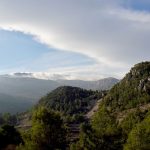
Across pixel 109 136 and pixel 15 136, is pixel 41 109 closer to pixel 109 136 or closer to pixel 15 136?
pixel 109 136

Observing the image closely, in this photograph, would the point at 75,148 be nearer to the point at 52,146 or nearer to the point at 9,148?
the point at 52,146

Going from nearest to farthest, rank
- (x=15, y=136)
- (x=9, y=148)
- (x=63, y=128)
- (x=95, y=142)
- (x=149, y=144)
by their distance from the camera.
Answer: (x=149, y=144)
(x=95, y=142)
(x=63, y=128)
(x=9, y=148)
(x=15, y=136)

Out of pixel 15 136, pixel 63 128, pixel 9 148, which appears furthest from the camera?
pixel 15 136

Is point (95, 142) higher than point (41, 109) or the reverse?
the reverse

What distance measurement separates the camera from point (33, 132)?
3002 inches

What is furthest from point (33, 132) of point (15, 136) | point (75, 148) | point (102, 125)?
point (15, 136)

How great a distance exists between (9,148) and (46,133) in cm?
2526

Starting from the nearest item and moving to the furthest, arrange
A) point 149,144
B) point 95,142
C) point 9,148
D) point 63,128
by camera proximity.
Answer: point 149,144
point 95,142
point 63,128
point 9,148

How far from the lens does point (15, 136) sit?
110m

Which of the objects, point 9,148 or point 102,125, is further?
point 9,148

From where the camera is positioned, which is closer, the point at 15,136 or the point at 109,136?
the point at 109,136

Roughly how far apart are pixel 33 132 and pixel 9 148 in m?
24.8

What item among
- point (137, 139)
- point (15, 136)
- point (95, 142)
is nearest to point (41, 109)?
point (95, 142)

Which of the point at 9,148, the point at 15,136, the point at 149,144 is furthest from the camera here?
the point at 15,136
